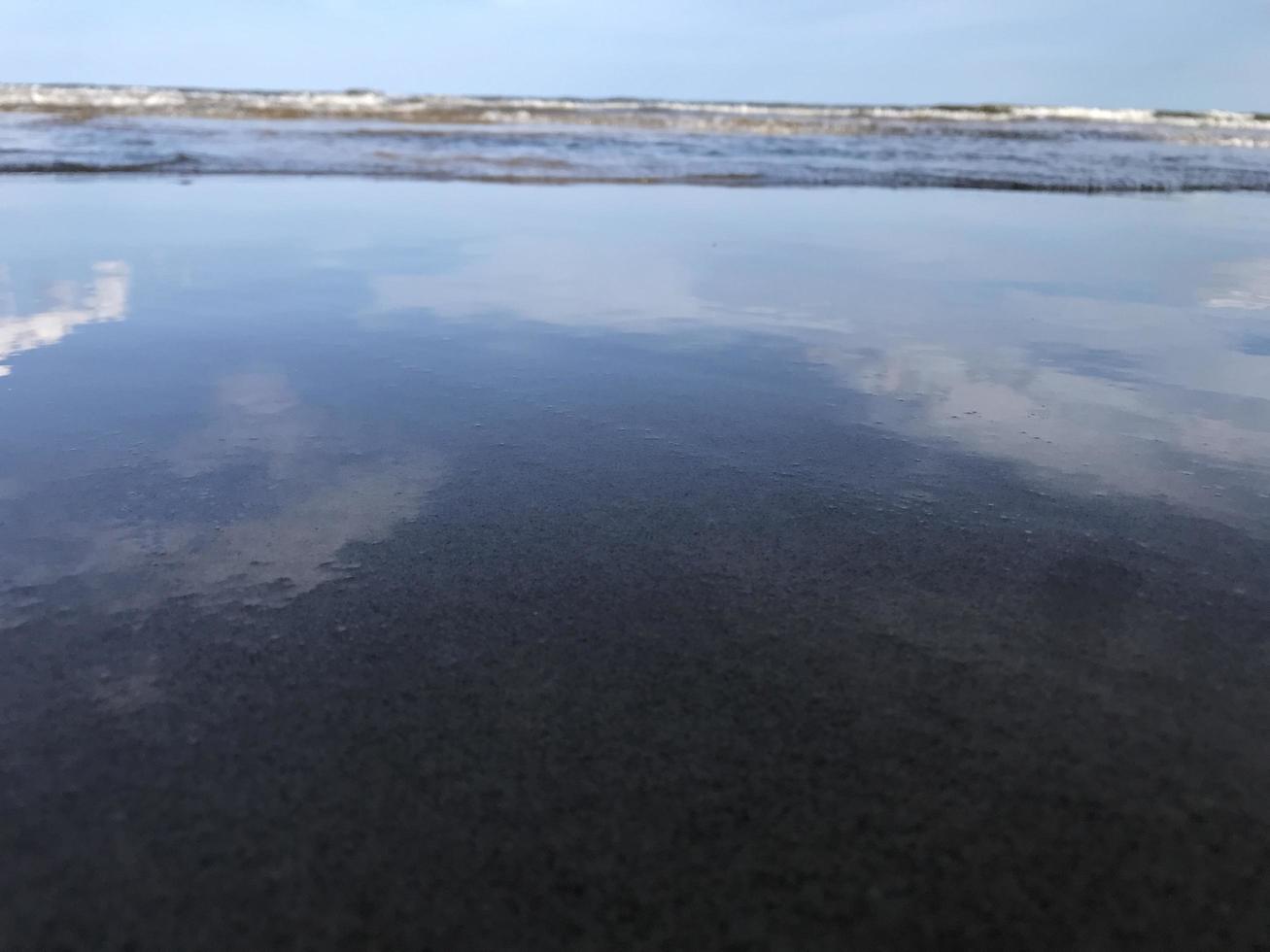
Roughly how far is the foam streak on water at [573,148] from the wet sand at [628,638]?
8.37 m

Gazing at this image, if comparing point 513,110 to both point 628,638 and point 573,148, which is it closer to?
point 573,148

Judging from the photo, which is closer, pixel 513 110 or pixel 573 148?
pixel 573 148

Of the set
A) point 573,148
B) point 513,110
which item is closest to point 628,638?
point 573,148

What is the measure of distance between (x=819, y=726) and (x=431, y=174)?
10.7 m

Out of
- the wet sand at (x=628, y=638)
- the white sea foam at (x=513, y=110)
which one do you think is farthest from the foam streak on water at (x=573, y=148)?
the wet sand at (x=628, y=638)

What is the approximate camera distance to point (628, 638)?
192 cm

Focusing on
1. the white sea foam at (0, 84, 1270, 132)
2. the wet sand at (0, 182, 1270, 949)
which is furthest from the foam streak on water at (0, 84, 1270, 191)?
the wet sand at (0, 182, 1270, 949)

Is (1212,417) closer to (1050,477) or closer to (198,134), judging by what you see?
(1050,477)

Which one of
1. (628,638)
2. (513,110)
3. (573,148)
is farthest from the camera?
(513,110)

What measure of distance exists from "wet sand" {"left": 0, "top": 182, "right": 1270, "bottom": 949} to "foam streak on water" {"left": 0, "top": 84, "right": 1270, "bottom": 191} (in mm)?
8374

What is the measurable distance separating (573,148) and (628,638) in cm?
1521

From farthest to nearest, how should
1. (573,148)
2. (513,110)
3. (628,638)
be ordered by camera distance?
(513,110)
(573,148)
(628,638)

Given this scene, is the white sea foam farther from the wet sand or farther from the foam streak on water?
the wet sand

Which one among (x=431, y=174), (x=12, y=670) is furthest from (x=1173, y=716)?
(x=431, y=174)
